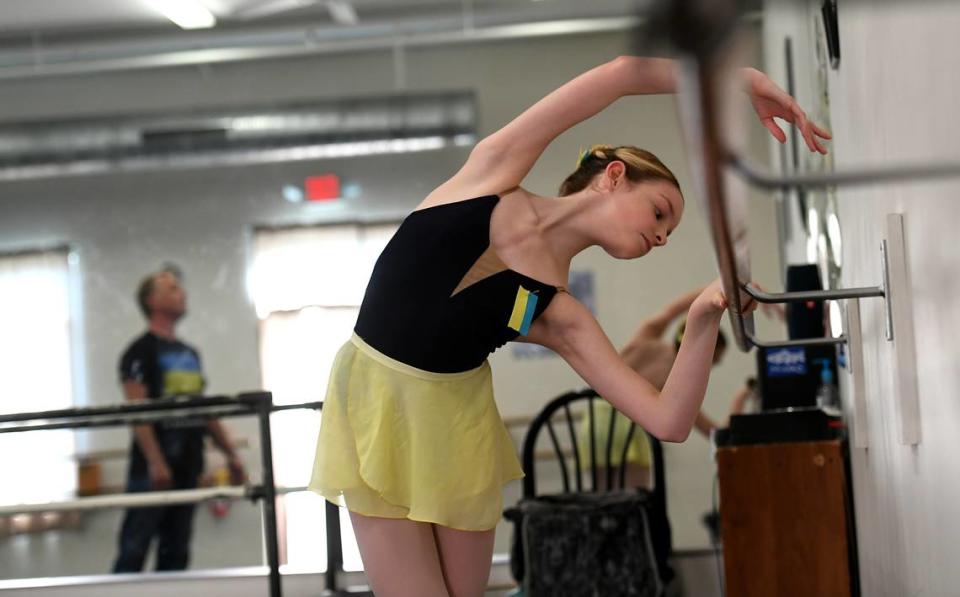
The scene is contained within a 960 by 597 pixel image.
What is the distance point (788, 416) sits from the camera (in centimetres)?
255

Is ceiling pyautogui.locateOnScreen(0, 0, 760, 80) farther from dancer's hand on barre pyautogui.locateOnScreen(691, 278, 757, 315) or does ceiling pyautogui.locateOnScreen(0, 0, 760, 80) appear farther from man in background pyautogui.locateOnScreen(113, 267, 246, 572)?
dancer's hand on barre pyautogui.locateOnScreen(691, 278, 757, 315)

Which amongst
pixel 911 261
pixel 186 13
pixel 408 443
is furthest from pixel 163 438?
pixel 911 261

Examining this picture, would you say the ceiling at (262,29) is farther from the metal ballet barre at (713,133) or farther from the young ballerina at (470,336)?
the metal ballet barre at (713,133)

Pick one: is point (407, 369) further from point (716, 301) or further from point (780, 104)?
point (780, 104)

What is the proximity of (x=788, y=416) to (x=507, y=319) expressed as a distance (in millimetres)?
1287

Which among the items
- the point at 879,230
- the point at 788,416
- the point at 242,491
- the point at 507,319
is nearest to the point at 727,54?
the point at 507,319

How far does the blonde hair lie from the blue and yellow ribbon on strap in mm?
195

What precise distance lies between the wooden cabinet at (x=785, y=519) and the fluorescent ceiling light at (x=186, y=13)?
12.8 ft

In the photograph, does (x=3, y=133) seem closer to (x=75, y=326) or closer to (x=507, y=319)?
(x=75, y=326)

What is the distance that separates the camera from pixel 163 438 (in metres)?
5.50

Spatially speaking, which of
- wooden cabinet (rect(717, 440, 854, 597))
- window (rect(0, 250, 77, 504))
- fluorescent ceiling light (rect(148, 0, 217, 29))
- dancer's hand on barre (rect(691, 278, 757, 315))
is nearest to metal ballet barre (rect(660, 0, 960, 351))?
dancer's hand on barre (rect(691, 278, 757, 315))

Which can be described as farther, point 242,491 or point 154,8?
point 154,8

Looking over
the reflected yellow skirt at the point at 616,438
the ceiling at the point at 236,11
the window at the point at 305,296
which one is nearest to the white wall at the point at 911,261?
the reflected yellow skirt at the point at 616,438

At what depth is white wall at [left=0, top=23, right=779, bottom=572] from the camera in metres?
5.78
